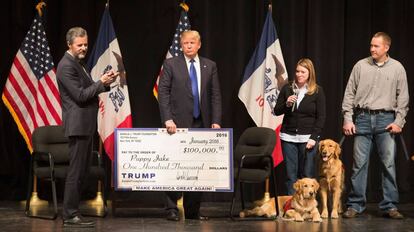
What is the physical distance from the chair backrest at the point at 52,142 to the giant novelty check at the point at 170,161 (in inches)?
33.2

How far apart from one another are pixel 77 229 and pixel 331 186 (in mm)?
2506

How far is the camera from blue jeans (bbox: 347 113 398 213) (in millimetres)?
6781

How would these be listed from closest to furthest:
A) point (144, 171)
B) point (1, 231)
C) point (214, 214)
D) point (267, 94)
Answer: point (1, 231) < point (144, 171) < point (214, 214) < point (267, 94)

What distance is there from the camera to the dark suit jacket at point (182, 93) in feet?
21.1

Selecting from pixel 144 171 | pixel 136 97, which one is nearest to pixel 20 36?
pixel 136 97

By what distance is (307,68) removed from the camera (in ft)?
22.6

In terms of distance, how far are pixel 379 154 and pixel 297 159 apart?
795 millimetres

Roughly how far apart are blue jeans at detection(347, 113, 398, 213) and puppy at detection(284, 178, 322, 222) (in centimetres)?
55

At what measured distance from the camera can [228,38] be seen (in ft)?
26.8

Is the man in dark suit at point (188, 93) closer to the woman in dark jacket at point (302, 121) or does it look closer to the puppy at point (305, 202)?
the woman in dark jacket at point (302, 121)

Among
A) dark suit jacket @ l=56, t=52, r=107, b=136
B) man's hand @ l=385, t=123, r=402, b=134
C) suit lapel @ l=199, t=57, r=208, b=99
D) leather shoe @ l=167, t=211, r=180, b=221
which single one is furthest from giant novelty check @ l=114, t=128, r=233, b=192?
man's hand @ l=385, t=123, r=402, b=134

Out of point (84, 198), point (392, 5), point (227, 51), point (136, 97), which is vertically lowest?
point (84, 198)

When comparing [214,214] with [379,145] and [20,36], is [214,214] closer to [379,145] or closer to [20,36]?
[379,145]

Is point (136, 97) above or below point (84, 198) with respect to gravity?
above
